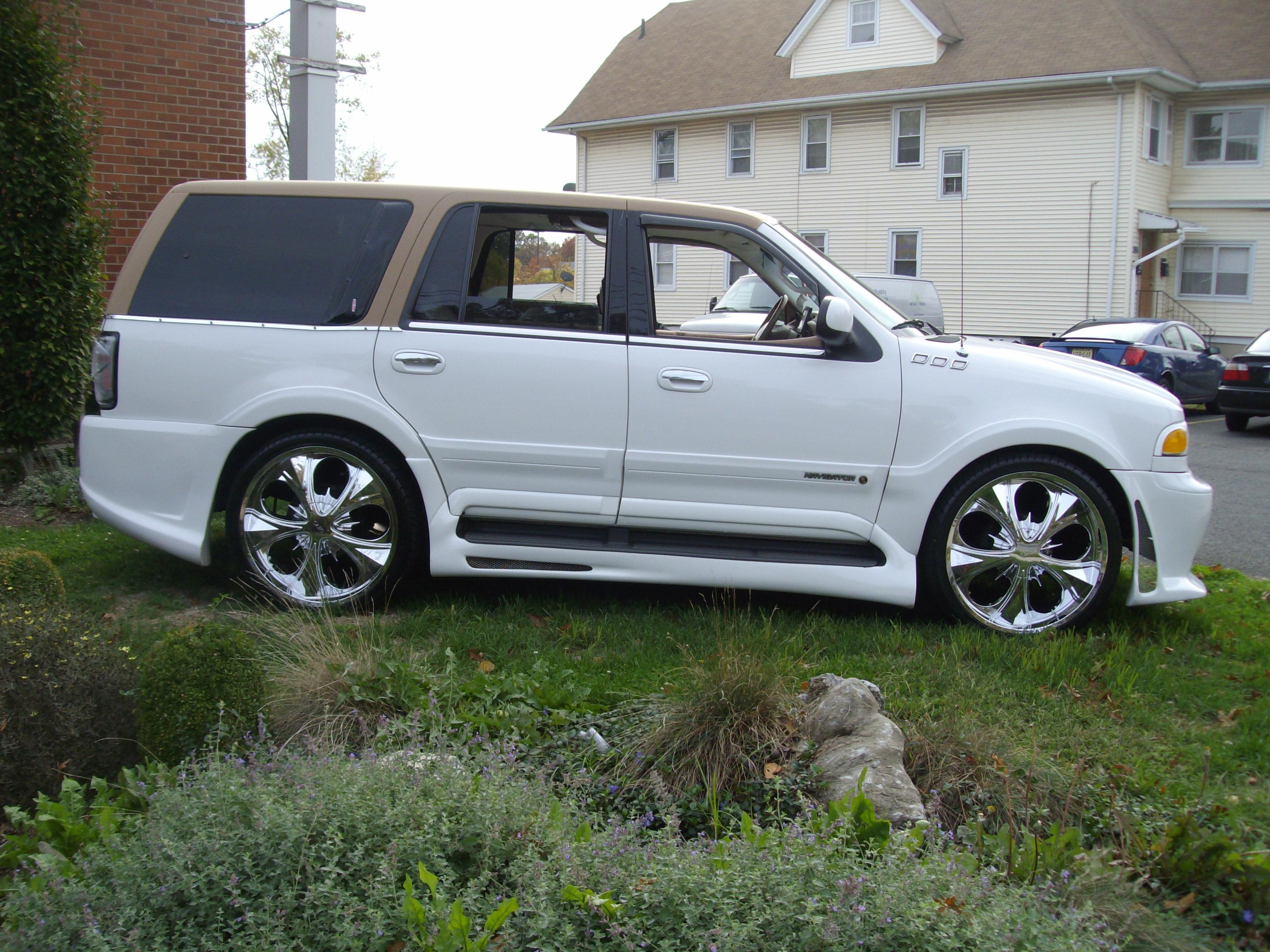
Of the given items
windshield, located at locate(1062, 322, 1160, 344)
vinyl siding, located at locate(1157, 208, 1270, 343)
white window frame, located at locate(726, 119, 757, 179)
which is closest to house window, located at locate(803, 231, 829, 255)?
white window frame, located at locate(726, 119, 757, 179)

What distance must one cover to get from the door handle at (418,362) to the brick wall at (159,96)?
5839mm

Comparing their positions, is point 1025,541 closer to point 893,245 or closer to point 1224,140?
point 893,245

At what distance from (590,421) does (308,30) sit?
765 cm

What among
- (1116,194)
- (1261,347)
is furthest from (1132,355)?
(1116,194)

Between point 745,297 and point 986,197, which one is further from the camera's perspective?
point 986,197

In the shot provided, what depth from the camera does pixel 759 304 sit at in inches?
480

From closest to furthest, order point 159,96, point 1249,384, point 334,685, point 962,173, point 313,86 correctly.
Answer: point 334,685 < point 159,96 < point 313,86 < point 1249,384 < point 962,173

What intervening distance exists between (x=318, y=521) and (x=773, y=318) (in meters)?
2.50

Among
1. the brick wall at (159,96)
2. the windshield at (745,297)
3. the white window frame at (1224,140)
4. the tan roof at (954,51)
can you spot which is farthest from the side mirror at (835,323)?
the white window frame at (1224,140)

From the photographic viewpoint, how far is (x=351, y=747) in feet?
12.2

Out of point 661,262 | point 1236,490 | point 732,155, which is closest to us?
point 661,262

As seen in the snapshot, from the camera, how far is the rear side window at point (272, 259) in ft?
17.4

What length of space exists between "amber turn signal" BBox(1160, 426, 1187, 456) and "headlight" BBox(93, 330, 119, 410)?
16.0 feet

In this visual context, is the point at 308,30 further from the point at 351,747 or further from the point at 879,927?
the point at 879,927
